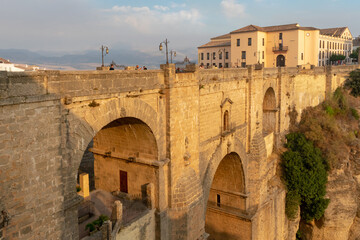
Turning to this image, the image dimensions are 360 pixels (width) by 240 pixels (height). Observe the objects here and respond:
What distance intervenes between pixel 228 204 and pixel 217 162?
5366 millimetres

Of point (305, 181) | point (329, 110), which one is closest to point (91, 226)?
point (305, 181)

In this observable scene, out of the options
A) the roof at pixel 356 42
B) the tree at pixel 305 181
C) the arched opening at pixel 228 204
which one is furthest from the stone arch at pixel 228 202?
the roof at pixel 356 42

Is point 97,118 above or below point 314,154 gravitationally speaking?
above

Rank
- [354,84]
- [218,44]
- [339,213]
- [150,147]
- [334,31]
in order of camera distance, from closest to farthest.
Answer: [150,147] → [339,213] → [354,84] → [218,44] → [334,31]

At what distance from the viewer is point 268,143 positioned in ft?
80.9

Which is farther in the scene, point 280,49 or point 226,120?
point 280,49

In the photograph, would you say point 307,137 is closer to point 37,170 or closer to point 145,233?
point 145,233

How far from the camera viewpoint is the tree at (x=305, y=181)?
2422 cm

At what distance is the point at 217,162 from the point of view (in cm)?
1622

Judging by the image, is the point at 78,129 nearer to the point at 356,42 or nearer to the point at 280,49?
the point at 280,49

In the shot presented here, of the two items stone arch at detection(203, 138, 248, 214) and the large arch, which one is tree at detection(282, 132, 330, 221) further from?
the large arch

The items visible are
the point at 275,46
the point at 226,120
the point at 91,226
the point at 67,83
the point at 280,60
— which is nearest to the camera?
the point at 67,83

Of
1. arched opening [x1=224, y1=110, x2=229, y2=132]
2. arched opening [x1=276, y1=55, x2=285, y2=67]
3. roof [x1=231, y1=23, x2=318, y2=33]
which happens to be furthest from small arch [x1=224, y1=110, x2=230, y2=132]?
arched opening [x1=276, y1=55, x2=285, y2=67]

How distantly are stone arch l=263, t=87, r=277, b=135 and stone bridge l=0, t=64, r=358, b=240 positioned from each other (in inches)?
16.4
